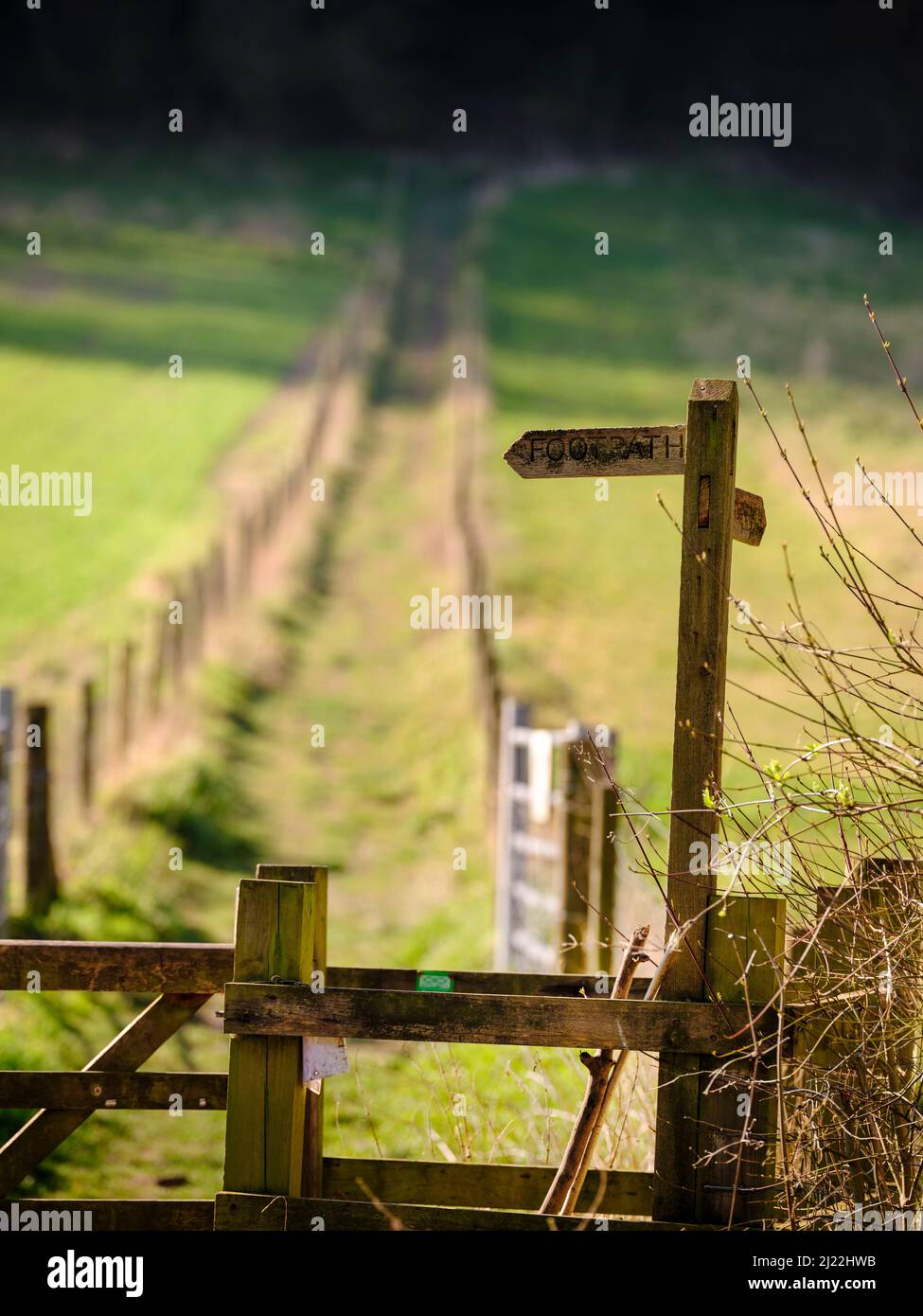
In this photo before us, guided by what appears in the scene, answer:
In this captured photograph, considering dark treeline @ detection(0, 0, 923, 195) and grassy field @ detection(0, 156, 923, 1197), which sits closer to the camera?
grassy field @ detection(0, 156, 923, 1197)

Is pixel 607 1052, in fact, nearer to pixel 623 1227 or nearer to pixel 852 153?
pixel 623 1227

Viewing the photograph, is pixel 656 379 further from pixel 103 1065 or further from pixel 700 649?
pixel 103 1065

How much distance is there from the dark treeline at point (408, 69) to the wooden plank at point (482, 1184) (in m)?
57.6

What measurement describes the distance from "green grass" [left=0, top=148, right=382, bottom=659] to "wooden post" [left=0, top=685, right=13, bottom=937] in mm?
10329

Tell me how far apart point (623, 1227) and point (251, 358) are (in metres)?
37.6

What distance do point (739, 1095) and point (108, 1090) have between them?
1678mm

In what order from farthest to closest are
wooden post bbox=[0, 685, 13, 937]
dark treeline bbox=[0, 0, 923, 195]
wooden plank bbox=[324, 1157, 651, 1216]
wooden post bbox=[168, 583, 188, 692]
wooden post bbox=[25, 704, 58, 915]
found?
dark treeline bbox=[0, 0, 923, 195] < wooden post bbox=[168, 583, 188, 692] < wooden post bbox=[25, 704, 58, 915] < wooden post bbox=[0, 685, 13, 937] < wooden plank bbox=[324, 1157, 651, 1216]

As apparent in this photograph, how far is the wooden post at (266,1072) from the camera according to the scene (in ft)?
11.7

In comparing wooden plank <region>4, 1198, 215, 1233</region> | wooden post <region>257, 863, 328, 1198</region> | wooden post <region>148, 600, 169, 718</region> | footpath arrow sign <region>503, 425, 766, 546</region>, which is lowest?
wooden plank <region>4, 1198, 215, 1233</region>

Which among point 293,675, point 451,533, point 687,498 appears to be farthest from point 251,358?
point 687,498

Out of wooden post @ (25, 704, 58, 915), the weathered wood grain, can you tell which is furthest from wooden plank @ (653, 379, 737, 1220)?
wooden post @ (25, 704, 58, 915)

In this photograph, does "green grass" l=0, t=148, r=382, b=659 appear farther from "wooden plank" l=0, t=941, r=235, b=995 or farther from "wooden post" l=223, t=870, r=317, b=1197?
"wooden post" l=223, t=870, r=317, b=1197

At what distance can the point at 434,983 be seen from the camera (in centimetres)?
383

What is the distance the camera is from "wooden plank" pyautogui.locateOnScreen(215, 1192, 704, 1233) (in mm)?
3430
